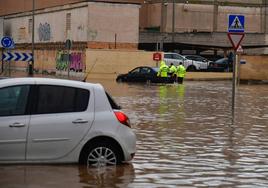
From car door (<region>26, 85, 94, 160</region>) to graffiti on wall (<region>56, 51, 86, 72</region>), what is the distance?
44.1 meters

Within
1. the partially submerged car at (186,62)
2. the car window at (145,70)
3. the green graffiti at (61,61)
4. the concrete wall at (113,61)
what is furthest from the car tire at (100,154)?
the green graffiti at (61,61)

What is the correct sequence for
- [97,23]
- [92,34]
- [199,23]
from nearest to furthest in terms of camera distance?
1. [92,34]
2. [97,23]
3. [199,23]

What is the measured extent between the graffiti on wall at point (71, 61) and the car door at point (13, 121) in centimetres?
4423

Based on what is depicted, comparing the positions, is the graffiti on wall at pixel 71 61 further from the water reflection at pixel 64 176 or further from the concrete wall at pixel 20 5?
the water reflection at pixel 64 176

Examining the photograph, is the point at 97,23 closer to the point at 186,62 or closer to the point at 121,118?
the point at 186,62

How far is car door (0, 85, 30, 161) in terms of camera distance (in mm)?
10414

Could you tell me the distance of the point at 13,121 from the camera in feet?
34.2

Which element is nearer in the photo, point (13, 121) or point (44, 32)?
point (13, 121)

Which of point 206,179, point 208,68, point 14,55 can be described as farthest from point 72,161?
point 208,68

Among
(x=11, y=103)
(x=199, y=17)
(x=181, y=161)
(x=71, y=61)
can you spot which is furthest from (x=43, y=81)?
(x=199, y=17)

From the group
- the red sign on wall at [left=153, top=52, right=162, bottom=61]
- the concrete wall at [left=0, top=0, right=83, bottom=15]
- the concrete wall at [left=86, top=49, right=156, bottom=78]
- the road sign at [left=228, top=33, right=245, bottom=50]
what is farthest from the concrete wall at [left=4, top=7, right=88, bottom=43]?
the road sign at [left=228, top=33, right=245, bottom=50]

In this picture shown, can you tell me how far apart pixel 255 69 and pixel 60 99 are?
146 ft

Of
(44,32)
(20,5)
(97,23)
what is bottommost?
(44,32)

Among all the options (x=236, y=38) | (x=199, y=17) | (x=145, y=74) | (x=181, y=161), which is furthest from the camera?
(x=199, y=17)
